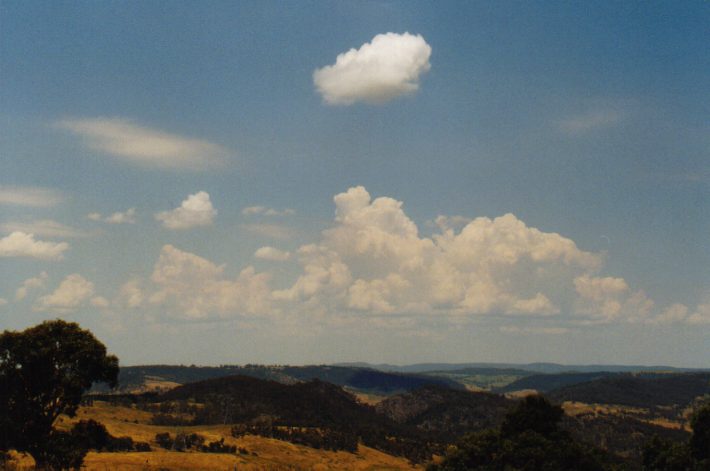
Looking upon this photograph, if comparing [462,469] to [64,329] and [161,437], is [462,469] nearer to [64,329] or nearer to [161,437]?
[64,329]

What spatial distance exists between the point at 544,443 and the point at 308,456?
14114 cm

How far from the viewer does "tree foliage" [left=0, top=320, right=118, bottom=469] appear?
176ft

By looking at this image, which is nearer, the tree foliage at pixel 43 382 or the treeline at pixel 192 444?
the tree foliage at pixel 43 382

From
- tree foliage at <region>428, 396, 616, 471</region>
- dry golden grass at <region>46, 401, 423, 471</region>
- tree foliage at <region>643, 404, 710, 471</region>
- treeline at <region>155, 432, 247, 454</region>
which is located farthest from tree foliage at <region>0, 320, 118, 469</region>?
treeline at <region>155, 432, 247, 454</region>

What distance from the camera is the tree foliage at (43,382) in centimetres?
5378

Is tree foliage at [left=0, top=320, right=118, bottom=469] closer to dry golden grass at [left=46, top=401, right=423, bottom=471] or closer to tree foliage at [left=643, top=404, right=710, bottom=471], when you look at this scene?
dry golden grass at [left=46, top=401, right=423, bottom=471]

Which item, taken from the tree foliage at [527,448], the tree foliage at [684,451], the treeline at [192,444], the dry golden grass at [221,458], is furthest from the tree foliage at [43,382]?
the treeline at [192,444]

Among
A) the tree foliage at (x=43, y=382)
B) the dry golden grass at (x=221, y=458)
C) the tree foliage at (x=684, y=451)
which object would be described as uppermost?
the tree foliage at (x=43, y=382)

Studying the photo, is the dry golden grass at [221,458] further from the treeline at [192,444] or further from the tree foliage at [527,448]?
the tree foliage at [527,448]

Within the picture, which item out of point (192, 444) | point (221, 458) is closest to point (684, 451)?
point (221, 458)

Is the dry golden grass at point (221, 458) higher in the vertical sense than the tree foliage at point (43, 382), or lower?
lower

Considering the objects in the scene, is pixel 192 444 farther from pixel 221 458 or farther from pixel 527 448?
pixel 527 448

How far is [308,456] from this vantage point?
611ft

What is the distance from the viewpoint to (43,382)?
5512 centimetres
